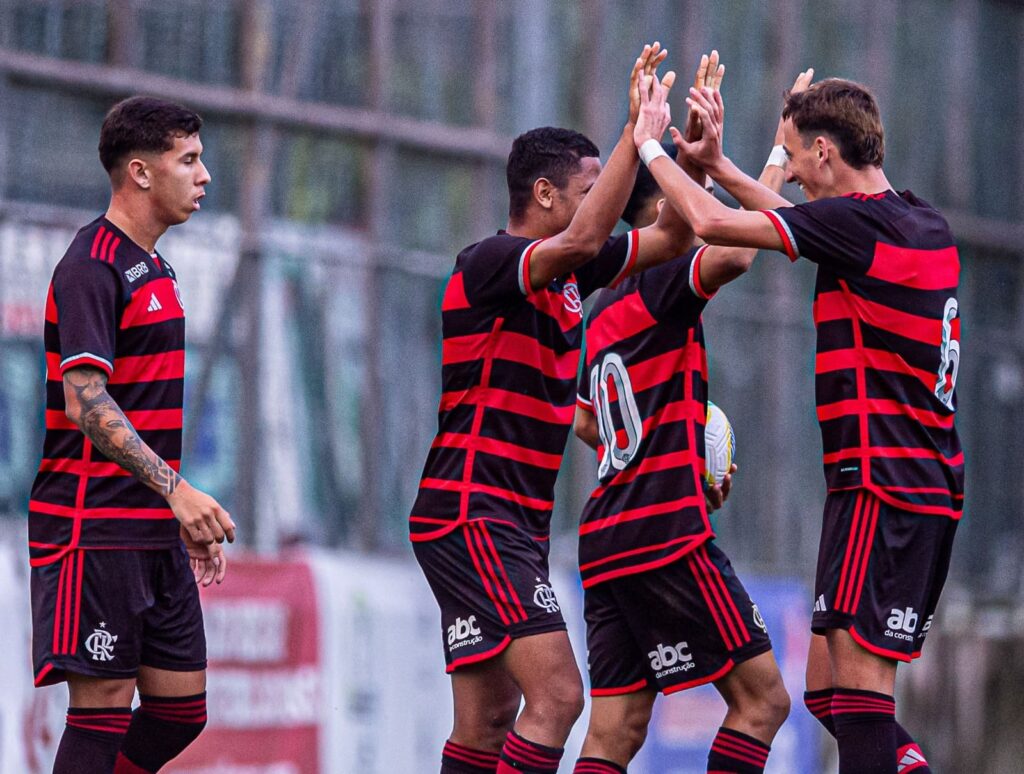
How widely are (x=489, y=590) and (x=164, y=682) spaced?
44.3 inches

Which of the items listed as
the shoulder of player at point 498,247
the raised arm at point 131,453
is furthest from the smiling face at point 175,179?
the shoulder of player at point 498,247

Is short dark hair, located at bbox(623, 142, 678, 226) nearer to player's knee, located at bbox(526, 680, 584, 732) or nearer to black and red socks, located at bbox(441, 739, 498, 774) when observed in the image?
player's knee, located at bbox(526, 680, 584, 732)

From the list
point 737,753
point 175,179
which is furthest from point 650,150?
point 737,753

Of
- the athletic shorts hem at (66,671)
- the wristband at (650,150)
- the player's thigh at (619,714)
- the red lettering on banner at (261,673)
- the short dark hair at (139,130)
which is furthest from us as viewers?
the red lettering on banner at (261,673)

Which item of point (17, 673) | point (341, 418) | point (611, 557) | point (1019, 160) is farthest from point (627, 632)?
point (1019, 160)

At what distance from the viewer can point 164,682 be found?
628 cm

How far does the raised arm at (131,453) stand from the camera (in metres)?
5.86

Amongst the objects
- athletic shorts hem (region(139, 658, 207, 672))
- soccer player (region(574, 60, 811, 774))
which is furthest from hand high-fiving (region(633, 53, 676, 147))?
athletic shorts hem (region(139, 658, 207, 672))

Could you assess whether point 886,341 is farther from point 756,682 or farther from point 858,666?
point 756,682

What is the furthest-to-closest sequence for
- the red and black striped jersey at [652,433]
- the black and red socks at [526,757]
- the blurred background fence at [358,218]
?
the blurred background fence at [358,218]
the red and black striped jersey at [652,433]
the black and red socks at [526,757]

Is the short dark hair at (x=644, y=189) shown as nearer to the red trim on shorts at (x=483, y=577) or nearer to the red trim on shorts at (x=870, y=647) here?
the red trim on shorts at (x=483, y=577)

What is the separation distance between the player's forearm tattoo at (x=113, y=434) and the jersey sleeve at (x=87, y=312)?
2.4 inches

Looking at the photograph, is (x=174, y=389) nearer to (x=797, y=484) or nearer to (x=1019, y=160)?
(x=797, y=484)

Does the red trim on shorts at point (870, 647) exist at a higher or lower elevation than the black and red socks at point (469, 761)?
higher
